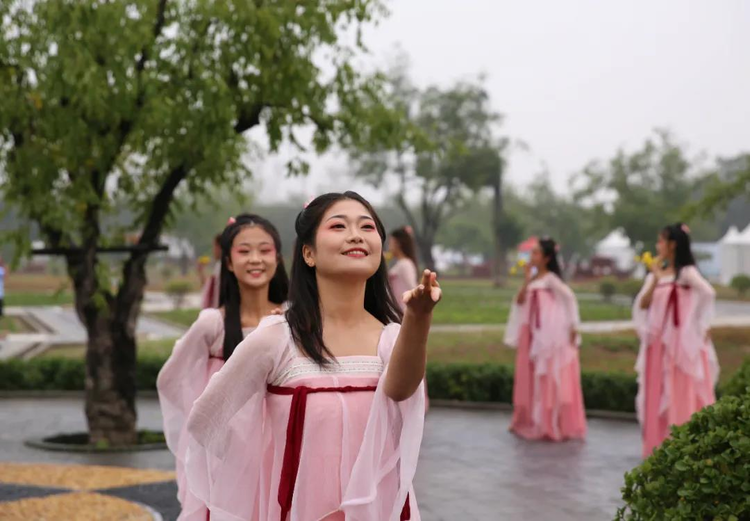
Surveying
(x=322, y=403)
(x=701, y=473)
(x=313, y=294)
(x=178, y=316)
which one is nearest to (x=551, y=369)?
(x=701, y=473)

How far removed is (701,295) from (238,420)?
668 centimetres

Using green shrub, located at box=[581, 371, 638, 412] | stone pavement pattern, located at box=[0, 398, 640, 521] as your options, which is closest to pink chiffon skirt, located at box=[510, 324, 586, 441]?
stone pavement pattern, located at box=[0, 398, 640, 521]

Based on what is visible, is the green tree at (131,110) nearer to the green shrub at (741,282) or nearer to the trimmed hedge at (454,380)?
the trimmed hedge at (454,380)

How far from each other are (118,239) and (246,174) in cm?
145

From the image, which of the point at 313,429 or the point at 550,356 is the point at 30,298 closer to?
the point at 550,356

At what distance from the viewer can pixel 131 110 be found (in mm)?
9656

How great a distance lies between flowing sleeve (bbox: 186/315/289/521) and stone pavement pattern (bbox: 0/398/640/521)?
3.96m

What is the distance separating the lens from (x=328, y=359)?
3746mm

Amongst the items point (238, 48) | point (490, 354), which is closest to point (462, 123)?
point (490, 354)

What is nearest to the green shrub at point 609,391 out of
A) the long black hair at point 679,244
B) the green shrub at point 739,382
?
the long black hair at point 679,244

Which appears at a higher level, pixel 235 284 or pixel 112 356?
pixel 235 284

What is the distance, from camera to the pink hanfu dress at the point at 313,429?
3.66 meters

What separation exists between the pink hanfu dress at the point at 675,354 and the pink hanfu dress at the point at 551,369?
1532 mm

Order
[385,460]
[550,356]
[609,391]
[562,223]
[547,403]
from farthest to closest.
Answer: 1. [562,223]
2. [609,391]
3. [550,356]
4. [547,403]
5. [385,460]
